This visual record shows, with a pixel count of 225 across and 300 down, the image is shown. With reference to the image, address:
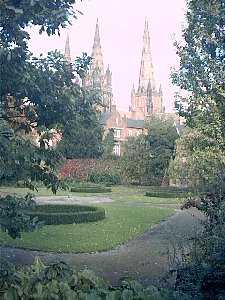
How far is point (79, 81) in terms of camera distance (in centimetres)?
573

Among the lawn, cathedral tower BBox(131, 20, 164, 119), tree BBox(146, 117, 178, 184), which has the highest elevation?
cathedral tower BBox(131, 20, 164, 119)

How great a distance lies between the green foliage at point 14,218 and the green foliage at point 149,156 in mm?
32679

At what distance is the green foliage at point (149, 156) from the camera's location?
124 ft

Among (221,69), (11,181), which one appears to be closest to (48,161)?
(11,181)

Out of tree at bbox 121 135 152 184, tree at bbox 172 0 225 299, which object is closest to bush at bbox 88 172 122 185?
tree at bbox 121 135 152 184

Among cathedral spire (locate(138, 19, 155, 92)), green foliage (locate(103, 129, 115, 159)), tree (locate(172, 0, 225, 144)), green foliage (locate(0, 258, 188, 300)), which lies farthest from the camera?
cathedral spire (locate(138, 19, 155, 92))

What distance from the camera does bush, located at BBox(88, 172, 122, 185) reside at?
135ft

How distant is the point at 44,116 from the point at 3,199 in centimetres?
117

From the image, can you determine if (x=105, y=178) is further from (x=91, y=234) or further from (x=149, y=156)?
(x=91, y=234)

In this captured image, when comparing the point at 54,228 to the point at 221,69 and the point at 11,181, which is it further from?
the point at 11,181

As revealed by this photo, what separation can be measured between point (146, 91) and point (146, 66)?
7.14 meters

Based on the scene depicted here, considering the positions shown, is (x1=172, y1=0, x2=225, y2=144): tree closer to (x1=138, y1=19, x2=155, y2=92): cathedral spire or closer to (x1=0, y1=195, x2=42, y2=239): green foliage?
(x1=0, y1=195, x2=42, y2=239): green foliage

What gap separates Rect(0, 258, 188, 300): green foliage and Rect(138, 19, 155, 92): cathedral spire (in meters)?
97.0

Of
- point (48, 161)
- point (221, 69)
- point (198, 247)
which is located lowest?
point (198, 247)
